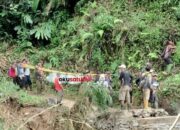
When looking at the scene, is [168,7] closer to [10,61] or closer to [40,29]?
[40,29]

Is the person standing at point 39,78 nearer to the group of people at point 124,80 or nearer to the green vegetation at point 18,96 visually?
the group of people at point 124,80

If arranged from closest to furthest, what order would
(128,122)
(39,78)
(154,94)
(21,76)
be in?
1. (128,122)
2. (154,94)
3. (21,76)
4. (39,78)

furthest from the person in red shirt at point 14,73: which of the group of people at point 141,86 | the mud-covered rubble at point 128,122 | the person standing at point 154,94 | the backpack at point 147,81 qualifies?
the person standing at point 154,94

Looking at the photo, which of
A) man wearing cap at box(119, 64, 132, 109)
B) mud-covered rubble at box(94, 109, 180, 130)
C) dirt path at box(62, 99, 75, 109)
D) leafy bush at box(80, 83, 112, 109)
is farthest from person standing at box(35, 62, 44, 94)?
leafy bush at box(80, 83, 112, 109)

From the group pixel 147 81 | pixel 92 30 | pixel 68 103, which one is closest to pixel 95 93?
pixel 68 103

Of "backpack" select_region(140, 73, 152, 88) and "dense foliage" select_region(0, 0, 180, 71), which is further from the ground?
"dense foliage" select_region(0, 0, 180, 71)

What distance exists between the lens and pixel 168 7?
19.5m

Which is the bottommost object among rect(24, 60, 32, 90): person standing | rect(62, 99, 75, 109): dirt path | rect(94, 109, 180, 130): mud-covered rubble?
rect(94, 109, 180, 130): mud-covered rubble

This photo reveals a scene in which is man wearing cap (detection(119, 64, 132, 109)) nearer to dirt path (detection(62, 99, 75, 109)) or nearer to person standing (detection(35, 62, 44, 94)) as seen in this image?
dirt path (detection(62, 99, 75, 109))

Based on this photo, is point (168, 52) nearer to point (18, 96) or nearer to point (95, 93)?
point (18, 96)

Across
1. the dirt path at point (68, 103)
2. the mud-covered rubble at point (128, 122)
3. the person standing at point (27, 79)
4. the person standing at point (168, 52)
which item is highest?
the person standing at point (168, 52)

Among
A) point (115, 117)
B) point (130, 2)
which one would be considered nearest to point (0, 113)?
point (115, 117)

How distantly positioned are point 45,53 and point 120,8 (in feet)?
10.9

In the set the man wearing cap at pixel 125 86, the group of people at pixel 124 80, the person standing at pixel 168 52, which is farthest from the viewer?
the person standing at pixel 168 52
